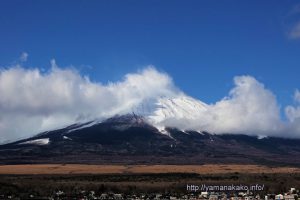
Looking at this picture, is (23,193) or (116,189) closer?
(23,193)

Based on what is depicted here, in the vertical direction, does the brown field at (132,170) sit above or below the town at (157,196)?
above

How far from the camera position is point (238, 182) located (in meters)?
99.7

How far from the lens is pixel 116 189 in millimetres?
85438

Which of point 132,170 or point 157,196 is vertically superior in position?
point 132,170

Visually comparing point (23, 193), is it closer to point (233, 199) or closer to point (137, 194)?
point (137, 194)

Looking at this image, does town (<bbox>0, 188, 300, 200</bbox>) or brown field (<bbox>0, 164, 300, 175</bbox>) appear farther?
brown field (<bbox>0, 164, 300, 175</bbox>)

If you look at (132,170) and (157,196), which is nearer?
(157,196)

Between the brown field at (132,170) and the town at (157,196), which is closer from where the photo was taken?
the town at (157,196)

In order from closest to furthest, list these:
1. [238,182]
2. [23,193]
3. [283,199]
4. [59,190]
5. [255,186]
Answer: [283,199]
[23,193]
[59,190]
[255,186]
[238,182]

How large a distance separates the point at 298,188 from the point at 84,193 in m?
29.9

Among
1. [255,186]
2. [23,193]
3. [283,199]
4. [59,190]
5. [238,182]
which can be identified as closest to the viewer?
[283,199]

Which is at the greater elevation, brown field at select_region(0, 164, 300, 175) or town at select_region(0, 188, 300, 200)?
brown field at select_region(0, 164, 300, 175)

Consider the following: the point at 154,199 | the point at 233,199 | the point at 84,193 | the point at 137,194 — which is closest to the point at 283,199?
the point at 233,199

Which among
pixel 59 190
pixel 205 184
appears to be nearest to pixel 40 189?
pixel 59 190
